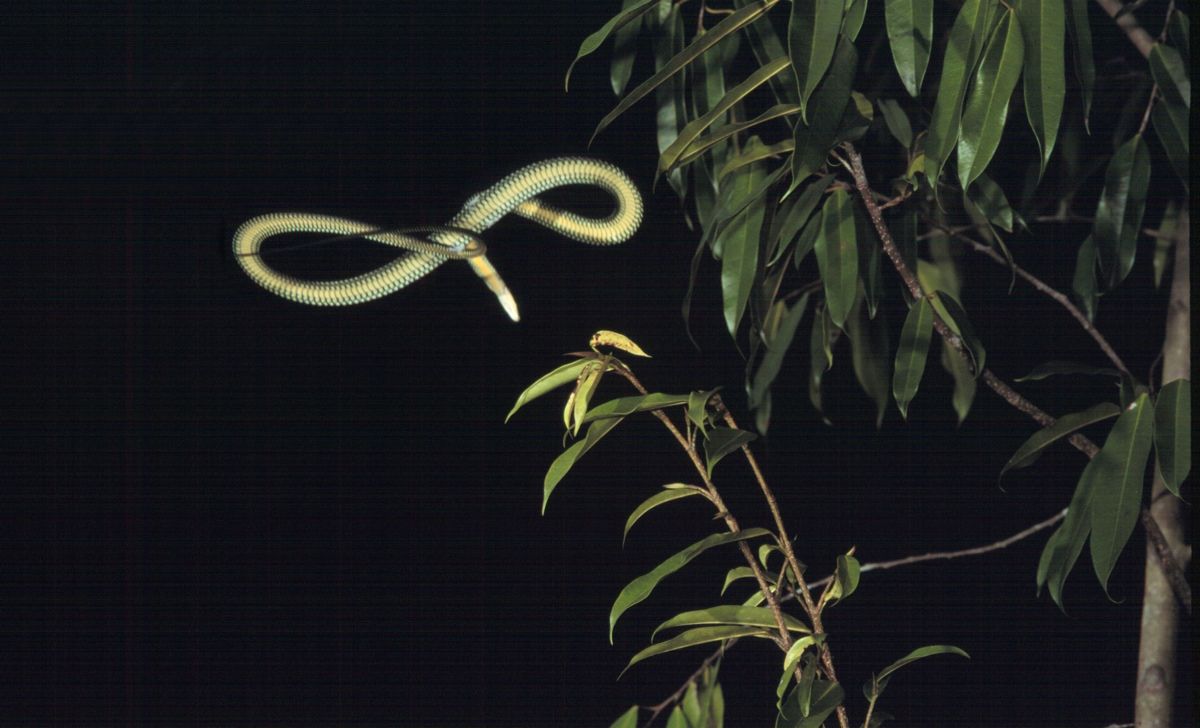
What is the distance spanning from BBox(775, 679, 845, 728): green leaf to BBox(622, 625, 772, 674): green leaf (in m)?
0.06

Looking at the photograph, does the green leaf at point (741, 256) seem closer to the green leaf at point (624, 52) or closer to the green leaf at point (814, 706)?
the green leaf at point (624, 52)

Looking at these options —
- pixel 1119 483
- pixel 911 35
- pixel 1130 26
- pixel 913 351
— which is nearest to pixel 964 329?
pixel 913 351

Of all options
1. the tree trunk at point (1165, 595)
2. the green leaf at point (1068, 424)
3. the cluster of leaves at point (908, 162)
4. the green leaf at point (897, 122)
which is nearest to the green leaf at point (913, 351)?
the cluster of leaves at point (908, 162)

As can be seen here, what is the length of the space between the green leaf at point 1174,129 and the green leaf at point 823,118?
0.31m

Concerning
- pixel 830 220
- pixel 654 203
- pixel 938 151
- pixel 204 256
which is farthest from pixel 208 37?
pixel 938 151

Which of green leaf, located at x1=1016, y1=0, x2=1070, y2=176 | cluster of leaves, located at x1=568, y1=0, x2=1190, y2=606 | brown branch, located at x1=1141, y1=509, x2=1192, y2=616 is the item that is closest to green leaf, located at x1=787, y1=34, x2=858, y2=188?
cluster of leaves, located at x1=568, y1=0, x2=1190, y2=606

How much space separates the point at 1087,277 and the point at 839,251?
1.12 ft

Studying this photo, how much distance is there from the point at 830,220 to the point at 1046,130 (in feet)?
0.75

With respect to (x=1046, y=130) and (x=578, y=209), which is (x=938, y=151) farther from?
(x=578, y=209)

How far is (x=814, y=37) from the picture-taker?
677 millimetres

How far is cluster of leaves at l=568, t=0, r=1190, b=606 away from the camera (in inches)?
28.7

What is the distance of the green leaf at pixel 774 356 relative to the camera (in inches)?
45.0

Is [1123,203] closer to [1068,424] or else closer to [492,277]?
[1068,424]

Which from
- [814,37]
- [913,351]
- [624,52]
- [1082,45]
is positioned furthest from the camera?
[624,52]
